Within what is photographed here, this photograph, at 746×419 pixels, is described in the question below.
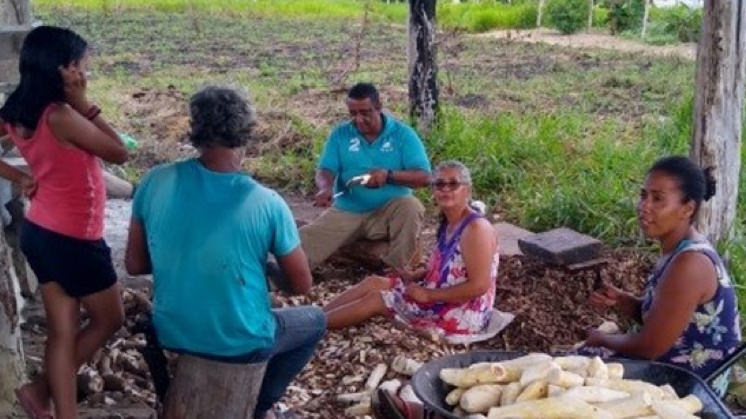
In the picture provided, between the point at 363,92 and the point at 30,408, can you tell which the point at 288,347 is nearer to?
the point at 30,408

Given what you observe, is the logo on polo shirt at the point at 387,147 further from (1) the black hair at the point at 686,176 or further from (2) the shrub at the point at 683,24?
(2) the shrub at the point at 683,24

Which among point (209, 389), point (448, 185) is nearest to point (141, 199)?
point (209, 389)

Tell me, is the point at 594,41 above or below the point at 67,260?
below

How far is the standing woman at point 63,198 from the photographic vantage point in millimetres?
3514

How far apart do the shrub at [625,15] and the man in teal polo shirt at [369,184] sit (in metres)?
17.5

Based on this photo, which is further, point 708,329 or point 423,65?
point 423,65

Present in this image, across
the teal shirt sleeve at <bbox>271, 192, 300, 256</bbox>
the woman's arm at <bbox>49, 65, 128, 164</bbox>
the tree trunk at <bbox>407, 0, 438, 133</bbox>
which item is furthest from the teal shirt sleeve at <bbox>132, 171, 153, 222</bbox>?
the tree trunk at <bbox>407, 0, 438, 133</bbox>

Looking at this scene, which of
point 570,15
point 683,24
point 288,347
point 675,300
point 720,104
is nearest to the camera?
point 675,300

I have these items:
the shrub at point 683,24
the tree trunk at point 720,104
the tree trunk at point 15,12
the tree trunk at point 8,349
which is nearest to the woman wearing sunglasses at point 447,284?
the tree trunk at point 8,349

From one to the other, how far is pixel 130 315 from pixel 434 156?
400cm

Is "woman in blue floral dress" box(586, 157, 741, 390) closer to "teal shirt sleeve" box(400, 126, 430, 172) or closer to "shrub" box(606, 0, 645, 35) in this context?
"teal shirt sleeve" box(400, 126, 430, 172)

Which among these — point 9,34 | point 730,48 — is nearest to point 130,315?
point 9,34

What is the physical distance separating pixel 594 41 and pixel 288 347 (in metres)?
18.3

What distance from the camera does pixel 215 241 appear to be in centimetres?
334
